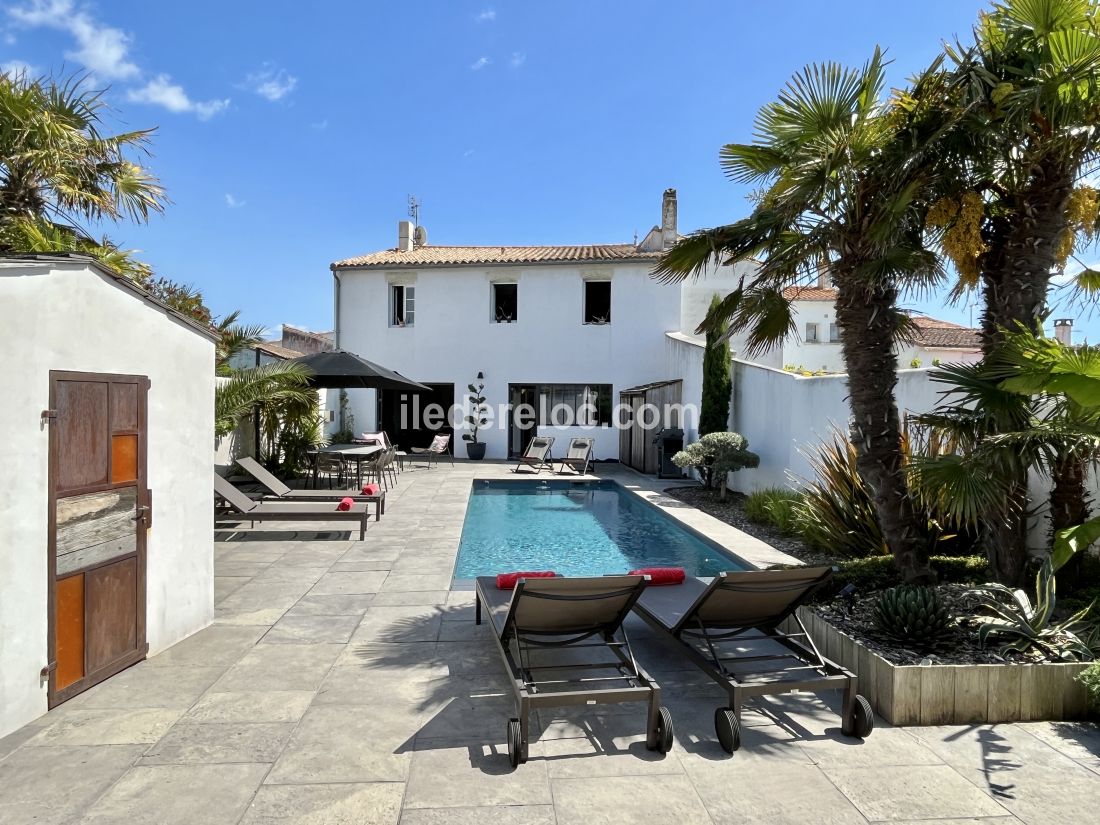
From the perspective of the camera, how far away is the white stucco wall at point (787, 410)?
7.79 metres

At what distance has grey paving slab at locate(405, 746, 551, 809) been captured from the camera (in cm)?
268

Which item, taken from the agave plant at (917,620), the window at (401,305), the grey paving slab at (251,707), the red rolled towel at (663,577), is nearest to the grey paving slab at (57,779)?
the grey paving slab at (251,707)

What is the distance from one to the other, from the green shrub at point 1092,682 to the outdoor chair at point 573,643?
226 cm

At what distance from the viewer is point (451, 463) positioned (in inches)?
714

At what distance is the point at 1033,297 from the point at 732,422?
29.4 ft

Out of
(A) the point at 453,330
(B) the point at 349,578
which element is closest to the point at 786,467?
(B) the point at 349,578

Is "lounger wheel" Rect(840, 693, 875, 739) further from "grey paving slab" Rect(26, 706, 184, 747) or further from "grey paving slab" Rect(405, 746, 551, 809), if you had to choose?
"grey paving slab" Rect(26, 706, 184, 747)

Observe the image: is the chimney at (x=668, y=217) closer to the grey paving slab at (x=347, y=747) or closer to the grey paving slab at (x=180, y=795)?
the grey paving slab at (x=347, y=747)

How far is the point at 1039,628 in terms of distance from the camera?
3.87 m

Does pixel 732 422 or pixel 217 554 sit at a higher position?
pixel 732 422

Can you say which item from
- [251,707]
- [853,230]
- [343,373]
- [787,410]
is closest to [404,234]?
[343,373]

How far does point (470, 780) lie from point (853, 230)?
185 inches

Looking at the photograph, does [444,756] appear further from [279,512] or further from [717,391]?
[717,391]

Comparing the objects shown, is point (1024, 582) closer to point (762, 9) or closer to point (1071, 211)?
point (1071, 211)
